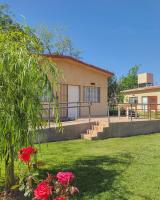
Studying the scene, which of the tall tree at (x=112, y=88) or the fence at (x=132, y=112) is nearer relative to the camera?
the fence at (x=132, y=112)

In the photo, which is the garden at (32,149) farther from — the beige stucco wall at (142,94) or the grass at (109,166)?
the beige stucco wall at (142,94)

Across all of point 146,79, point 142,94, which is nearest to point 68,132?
point 142,94

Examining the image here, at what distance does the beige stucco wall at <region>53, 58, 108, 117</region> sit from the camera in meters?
19.1

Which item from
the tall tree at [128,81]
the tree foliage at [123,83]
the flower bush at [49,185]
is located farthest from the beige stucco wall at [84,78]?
the tall tree at [128,81]

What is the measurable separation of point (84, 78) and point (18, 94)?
14.7 m

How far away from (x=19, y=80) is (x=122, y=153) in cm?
627

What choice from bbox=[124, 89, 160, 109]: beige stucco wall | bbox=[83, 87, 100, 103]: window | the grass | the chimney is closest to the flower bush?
the grass

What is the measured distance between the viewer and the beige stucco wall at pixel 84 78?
19062 mm

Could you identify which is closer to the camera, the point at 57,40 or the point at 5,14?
the point at 5,14

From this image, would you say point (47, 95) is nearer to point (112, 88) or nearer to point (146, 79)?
point (146, 79)

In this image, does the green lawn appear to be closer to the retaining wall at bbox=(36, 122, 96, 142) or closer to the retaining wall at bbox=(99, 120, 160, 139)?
the retaining wall at bbox=(36, 122, 96, 142)

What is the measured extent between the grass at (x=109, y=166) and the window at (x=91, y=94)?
7.17m

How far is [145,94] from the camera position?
115 ft

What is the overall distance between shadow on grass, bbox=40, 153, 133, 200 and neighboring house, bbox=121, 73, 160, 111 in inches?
833
